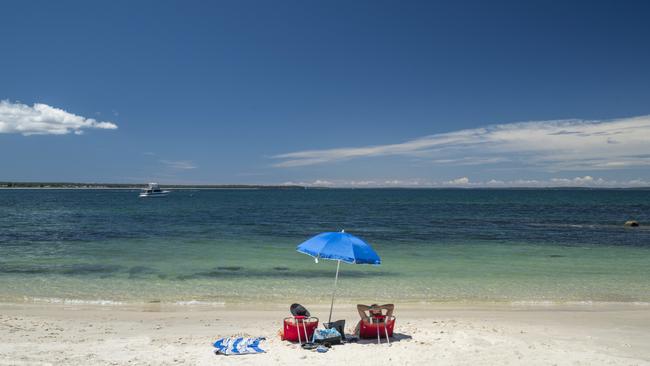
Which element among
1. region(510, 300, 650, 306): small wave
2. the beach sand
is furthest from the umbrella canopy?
region(510, 300, 650, 306): small wave

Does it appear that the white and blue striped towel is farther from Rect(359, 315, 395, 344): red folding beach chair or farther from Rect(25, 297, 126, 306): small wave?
Rect(25, 297, 126, 306): small wave

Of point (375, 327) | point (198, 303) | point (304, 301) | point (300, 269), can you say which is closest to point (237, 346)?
point (375, 327)

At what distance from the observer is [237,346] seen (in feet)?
29.3

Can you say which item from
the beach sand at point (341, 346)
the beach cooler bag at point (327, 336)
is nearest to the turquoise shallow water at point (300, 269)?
the beach sand at point (341, 346)

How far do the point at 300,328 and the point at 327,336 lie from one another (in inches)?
23.7

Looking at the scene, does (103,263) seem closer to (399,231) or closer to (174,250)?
(174,250)

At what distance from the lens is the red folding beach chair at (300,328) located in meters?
9.33

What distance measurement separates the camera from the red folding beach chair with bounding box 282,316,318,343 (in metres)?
9.33

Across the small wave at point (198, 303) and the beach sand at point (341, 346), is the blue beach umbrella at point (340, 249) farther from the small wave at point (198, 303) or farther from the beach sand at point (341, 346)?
the small wave at point (198, 303)

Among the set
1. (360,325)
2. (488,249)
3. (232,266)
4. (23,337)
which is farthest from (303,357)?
(488,249)

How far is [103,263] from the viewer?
2077 centimetres

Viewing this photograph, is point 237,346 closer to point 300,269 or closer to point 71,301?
point 71,301

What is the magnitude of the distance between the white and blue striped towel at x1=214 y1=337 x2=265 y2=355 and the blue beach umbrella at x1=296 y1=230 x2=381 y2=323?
2.13 meters

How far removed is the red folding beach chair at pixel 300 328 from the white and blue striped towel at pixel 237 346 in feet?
2.27
